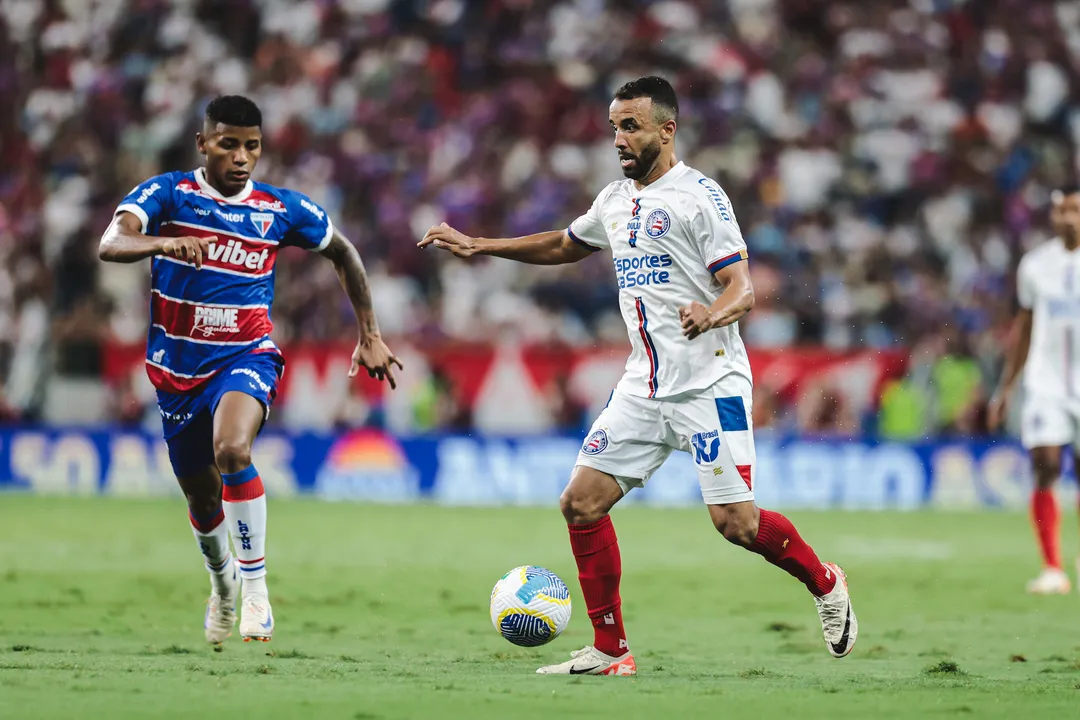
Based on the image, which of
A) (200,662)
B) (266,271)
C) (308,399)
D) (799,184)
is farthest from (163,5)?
(200,662)

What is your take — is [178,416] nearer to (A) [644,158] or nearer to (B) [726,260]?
(A) [644,158]

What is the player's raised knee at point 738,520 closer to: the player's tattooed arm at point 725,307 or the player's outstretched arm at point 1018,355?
the player's tattooed arm at point 725,307

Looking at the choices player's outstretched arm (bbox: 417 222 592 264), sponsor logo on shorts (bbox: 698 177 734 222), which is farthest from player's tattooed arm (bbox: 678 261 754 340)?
player's outstretched arm (bbox: 417 222 592 264)

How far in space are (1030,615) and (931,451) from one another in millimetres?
9821

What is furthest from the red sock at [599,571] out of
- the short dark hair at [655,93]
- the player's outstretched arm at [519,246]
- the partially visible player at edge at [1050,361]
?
the partially visible player at edge at [1050,361]

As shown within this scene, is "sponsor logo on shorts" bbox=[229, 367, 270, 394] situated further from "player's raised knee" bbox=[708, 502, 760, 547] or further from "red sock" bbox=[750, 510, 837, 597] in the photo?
"red sock" bbox=[750, 510, 837, 597]

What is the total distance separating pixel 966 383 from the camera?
19609 mm

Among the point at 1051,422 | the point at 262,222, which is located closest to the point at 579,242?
the point at 262,222

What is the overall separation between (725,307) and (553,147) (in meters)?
17.6

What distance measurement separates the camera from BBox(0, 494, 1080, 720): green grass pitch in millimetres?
5797

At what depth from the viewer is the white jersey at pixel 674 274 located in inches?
273

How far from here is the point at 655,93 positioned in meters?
7.04

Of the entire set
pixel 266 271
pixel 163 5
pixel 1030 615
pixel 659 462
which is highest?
pixel 163 5

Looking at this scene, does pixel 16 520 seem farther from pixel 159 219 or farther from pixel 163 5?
pixel 163 5
